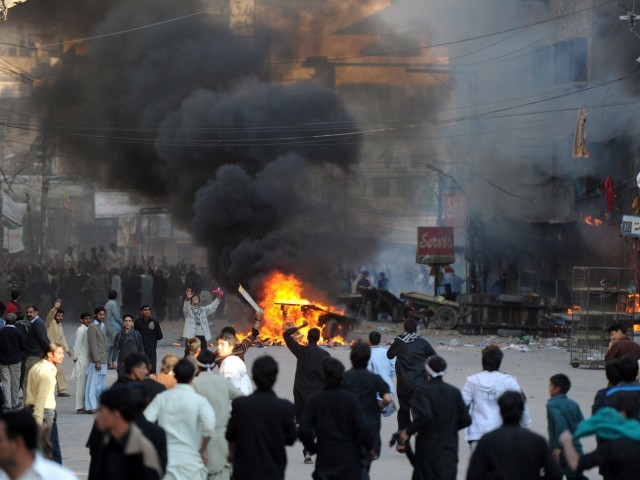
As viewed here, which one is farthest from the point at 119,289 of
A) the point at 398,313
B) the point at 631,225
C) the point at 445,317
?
the point at 631,225

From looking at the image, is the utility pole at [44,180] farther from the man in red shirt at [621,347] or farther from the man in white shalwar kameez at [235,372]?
the man in white shalwar kameez at [235,372]

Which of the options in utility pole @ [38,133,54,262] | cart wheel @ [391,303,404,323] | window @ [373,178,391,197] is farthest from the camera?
window @ [373,178,391,197]

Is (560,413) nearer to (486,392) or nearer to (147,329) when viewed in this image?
(486,392)

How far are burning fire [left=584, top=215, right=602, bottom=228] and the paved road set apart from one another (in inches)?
267

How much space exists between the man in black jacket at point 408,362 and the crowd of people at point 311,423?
0.31 meters

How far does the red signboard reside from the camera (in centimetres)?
3112

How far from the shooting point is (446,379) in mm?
18016

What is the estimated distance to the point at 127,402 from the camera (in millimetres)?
5082

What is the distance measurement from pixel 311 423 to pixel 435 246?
80.0ft

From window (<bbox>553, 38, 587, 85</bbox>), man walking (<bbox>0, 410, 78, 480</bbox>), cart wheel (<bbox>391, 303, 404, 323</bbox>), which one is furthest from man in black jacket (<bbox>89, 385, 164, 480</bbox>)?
window (<bbox>553, 38, 587, 85</bbox>)

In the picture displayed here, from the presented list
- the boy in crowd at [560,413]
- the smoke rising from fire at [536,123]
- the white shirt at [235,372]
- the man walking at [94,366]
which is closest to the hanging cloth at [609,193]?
the smoke rising from fire at [536,123]

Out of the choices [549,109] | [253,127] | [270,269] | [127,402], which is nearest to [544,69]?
[549,109]

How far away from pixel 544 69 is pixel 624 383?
33.9 metres

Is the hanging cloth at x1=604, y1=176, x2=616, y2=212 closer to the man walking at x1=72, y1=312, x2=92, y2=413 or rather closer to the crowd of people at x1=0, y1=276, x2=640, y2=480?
the man walking at x1=72, y1=312, x2=92, y2=413
